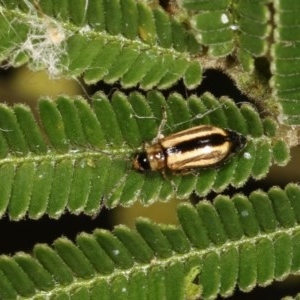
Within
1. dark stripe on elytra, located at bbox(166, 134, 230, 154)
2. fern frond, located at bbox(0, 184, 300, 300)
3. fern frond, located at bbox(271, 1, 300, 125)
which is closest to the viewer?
fern frond, located at bbox(271, 1, 300, 125)

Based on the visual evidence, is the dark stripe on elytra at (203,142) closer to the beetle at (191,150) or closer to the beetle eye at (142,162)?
the beetle at (191,150)

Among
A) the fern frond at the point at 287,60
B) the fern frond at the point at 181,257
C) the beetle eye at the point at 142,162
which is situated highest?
the fern frond at the point at 287,60

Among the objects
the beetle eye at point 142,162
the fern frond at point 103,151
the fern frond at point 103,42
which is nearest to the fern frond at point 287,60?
the fern frond at point 103,151

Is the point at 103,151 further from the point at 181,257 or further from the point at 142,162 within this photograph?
the point at 181,257

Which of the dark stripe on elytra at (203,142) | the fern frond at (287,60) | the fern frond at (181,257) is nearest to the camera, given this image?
the fern frond at (287,60)

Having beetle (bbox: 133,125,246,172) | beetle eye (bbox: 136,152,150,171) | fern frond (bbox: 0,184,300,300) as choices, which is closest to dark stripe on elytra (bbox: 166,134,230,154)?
beetle (bbox: 133,125,246,172)

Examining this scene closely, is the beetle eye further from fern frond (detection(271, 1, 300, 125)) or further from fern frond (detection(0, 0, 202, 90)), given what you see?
fern frond (detection(271, 1, 300, 125))
